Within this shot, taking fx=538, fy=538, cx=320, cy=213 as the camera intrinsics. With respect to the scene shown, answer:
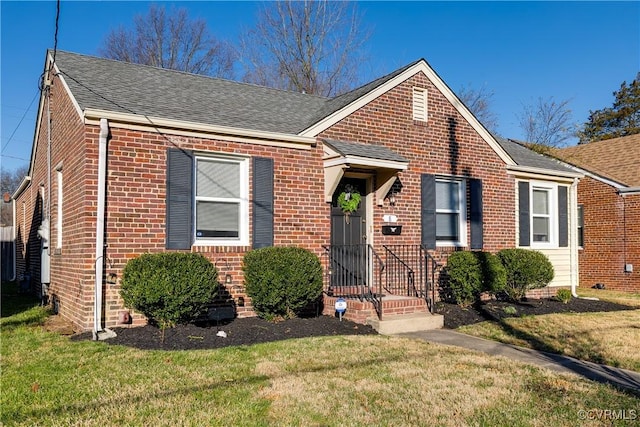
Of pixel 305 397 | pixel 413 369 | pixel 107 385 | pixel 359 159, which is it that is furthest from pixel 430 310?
pixel 107 385

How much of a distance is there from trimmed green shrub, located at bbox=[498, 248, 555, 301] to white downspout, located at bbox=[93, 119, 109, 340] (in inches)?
313

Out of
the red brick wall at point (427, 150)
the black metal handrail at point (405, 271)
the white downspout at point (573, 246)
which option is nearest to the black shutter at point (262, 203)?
the red brick wall at point (427, 150)

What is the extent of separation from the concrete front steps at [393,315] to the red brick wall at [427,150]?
1.65m

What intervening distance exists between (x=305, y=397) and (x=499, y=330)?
16.0 feet

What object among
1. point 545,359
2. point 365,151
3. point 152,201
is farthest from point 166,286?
point 545,359

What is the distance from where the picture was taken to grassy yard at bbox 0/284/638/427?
4.36 m

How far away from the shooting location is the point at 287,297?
Result: 27.1 feet

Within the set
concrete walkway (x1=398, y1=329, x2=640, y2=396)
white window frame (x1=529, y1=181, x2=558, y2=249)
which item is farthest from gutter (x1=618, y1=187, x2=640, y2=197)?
concrete walkway (x1=398, y1=329, x2=640, y2=396)

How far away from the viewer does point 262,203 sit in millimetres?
9148

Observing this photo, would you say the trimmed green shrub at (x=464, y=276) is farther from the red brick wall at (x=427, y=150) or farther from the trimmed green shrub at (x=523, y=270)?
the trimmed green shrub at (x=523, y=270)

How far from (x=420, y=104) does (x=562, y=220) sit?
5269 mm

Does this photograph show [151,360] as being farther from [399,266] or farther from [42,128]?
[42,128]

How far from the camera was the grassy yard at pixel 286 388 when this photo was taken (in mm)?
4359

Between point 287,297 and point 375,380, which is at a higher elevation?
point 287,297
